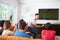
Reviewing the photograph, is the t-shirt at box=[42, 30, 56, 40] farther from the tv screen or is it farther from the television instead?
the tv screen

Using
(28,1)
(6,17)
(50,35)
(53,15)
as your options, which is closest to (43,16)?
(53,15)

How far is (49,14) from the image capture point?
9641mm

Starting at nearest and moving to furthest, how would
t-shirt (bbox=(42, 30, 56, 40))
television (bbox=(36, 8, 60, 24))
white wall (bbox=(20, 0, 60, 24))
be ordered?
t-shirt (bbox=(42, 30, 56, 40)) → white wall (bbox=(20, 0, 60, 24)) → television (bbox=(36, 8, 60, 24))

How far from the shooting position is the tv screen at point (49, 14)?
940 cm

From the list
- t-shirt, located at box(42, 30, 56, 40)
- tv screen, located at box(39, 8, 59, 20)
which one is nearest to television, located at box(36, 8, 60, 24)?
tv screen, located at box(39, 8, 59, 20)

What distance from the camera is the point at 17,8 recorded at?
920cm

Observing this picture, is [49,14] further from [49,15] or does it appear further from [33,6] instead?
Result: [33,6]

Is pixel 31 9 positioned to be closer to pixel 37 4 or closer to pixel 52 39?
pixel 37 4

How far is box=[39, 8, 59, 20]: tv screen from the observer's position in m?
9.40

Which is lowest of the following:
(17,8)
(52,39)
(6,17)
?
(52,39)

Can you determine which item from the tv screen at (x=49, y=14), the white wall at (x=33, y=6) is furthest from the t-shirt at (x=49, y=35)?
the tv screen at (x=49, y=14)

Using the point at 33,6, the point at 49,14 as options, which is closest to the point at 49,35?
the point at 33,6

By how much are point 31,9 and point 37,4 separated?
49cm

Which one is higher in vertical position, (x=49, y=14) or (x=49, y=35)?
(x=49, y=14)
